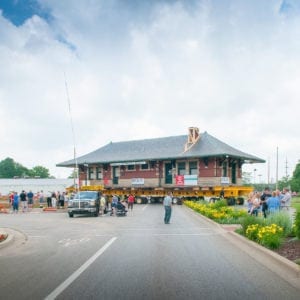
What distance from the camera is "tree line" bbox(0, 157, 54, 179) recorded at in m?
142

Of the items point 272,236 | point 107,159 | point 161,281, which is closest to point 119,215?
point 272,236

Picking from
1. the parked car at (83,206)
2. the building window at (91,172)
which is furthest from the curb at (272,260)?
the building window at (91,172)

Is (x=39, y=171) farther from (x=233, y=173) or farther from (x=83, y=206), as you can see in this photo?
(x=83, y=206)

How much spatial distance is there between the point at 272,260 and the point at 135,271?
3.44m

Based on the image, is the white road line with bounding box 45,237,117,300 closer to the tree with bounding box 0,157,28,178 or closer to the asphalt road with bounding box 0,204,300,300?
the asphalt road with bounding box 0,204,300,300

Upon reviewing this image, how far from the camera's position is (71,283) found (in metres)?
8.23

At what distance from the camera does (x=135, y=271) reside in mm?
9484

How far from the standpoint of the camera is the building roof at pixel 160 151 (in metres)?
48.6

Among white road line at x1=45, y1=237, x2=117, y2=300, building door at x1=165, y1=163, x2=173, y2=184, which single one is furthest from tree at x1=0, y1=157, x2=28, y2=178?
white road line at x1=45, y1=237, x2=117, y2=300

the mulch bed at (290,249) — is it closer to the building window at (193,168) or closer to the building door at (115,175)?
the building window at (193,168)

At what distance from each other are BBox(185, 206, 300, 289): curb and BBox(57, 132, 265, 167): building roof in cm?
3235

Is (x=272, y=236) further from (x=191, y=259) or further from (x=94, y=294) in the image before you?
(x=94, y=294)

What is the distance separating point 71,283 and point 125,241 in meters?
7.11

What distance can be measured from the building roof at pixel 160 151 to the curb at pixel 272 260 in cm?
3235
